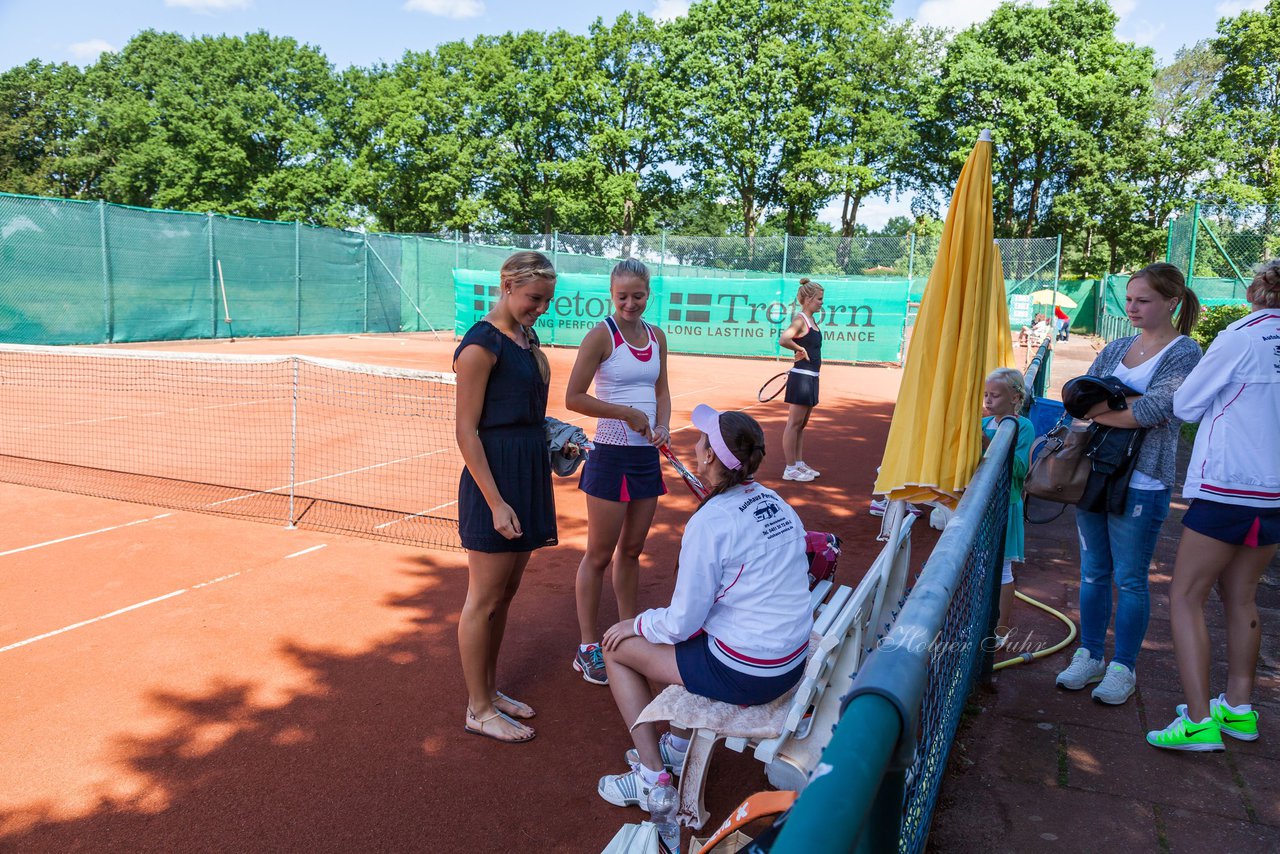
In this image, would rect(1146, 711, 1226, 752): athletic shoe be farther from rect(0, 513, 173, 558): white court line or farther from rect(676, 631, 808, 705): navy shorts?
rect(0, 513, 173, 558): white court line

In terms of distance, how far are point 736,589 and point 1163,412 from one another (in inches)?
77.5

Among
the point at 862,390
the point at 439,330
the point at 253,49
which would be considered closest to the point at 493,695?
the point at 862,390

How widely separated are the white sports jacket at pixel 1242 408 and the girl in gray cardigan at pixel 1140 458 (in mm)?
171

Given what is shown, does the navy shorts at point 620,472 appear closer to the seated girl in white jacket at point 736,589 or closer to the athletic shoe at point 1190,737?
the seated girl in white jacket at point 736,589

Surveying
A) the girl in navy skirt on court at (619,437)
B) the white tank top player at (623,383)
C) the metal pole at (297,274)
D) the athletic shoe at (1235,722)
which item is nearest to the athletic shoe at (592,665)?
the girl in navy skirt on court at (619,437)

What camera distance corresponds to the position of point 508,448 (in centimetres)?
337

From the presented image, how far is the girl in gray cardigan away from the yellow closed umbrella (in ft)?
1.83

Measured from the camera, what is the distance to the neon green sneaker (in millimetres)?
3430

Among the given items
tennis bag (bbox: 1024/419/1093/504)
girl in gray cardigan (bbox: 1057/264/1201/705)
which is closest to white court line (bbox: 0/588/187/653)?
tennis bag (bbox: 1024/419/1093/504)

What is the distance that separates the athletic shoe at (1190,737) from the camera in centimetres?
334

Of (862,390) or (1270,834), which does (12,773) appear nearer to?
(1270,834)

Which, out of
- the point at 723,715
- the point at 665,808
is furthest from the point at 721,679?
the point at 665,808

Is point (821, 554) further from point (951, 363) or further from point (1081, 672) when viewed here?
point (1081, 672)

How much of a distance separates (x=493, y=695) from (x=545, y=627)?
3.48ft
